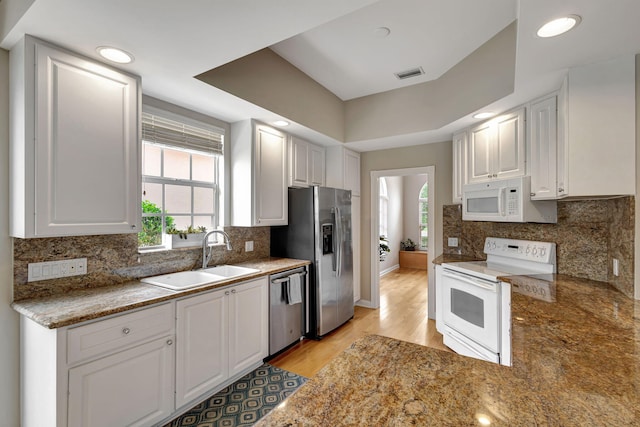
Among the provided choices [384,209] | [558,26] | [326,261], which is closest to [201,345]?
[326,261]

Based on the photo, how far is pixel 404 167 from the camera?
417 cm

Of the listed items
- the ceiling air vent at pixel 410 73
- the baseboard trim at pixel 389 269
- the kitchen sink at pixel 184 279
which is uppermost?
the ceiling air vent at pixel 410 73

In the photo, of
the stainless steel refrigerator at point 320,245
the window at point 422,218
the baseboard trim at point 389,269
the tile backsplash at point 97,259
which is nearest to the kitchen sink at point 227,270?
the tile backsplash at point 97,259

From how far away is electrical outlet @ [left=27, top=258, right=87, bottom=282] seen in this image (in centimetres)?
185

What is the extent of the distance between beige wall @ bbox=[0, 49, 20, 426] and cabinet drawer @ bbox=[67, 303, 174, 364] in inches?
25.0

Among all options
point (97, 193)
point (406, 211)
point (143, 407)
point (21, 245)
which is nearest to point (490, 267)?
point (143, 407)

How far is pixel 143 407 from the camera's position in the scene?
5.96ft

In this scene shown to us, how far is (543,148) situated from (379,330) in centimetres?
254

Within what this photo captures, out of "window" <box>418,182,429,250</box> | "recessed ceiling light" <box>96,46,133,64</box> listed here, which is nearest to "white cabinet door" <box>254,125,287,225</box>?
"recessed ceiling light" <box>96,46,133,64</box>

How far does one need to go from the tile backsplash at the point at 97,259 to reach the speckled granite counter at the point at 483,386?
1.99m

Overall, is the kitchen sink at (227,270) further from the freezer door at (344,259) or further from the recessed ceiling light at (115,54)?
the recessed ceiling light at (115,54)

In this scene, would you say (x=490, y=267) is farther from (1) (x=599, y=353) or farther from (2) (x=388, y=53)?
(2) (x=388, y=53)

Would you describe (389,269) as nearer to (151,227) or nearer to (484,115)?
(484,115)

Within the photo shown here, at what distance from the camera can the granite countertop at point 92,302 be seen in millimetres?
1528
